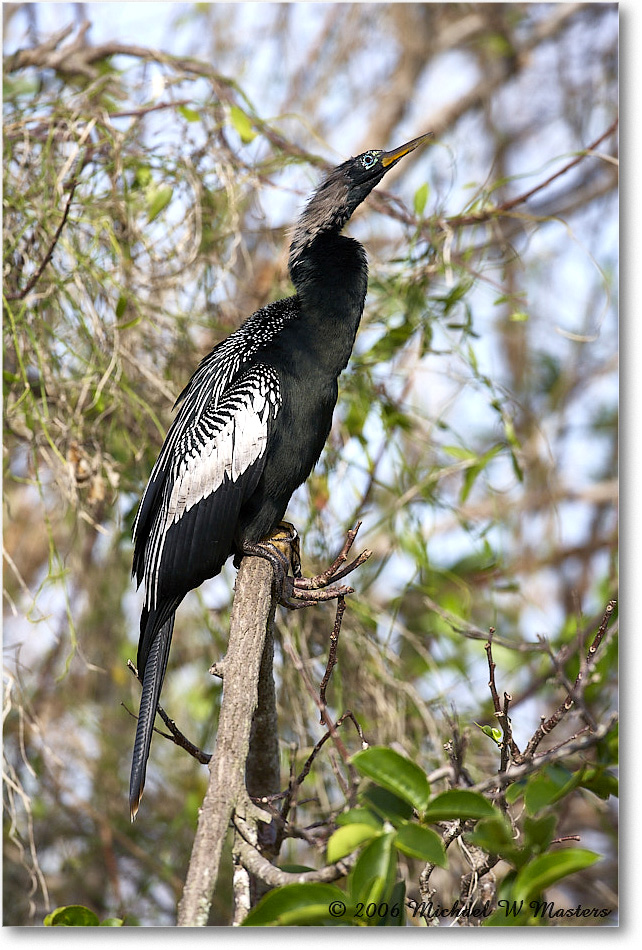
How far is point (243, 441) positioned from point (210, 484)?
93 mm

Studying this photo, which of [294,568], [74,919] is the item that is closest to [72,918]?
[74,919]

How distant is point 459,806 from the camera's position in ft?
3.20

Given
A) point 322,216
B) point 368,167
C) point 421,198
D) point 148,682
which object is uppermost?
point 421,198

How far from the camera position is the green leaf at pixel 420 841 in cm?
95

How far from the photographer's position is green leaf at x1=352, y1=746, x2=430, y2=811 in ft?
3.23

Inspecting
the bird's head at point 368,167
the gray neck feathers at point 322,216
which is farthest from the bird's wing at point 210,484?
the bird's head at point 368,167

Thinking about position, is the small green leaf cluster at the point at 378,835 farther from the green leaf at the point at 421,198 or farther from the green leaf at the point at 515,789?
the green leaf at the point at 421,198

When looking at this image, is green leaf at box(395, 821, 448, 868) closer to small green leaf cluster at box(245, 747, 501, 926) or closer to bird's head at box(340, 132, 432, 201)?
small green leaf cluster at box(245, 747, 501, 926)

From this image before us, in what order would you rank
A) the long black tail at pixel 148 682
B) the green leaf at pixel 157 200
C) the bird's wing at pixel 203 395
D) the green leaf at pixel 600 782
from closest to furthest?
the green leaf at pixel 600 782
the long black tail at pixel 148 682
the bird's wing at pixel 203 395
the green leaf at pixel 157 200

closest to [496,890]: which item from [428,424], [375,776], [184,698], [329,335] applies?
[375,776]

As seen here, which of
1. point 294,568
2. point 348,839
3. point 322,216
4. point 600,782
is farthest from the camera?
point 322,216

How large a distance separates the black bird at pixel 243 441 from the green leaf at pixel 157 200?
46 centimetres

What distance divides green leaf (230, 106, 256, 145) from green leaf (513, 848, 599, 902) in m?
1.60

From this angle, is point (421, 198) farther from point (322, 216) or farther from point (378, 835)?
point (378, 835)
